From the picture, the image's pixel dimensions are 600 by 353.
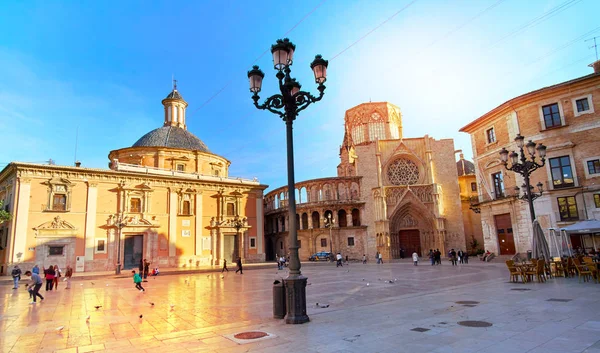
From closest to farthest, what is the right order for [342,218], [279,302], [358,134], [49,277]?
[279,302], [49,277], [342,218], [358,134]

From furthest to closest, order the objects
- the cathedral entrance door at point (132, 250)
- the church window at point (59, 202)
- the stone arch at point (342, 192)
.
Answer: the stone arch at point (342, 192) → the cathedral entrance door at point (132, 250) → the church window at point (59, 202)

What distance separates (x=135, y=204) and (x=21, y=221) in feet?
25.3

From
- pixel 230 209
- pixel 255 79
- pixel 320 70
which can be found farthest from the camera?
pixel 230 209

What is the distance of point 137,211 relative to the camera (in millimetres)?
30172

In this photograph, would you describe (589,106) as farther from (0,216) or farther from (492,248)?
(0,216)

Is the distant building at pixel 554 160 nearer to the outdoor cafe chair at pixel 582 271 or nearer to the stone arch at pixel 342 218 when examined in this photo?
the outdoor cafe chair at pixel 582 271

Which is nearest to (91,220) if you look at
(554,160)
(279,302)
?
(279,302)

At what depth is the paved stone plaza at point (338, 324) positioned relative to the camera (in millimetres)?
5232

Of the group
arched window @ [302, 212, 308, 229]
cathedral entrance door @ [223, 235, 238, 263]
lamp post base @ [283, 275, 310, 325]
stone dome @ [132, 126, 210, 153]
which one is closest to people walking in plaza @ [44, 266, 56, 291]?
lamp post base @ [283, 275, 310, 325]

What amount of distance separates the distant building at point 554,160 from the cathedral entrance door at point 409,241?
11211mm

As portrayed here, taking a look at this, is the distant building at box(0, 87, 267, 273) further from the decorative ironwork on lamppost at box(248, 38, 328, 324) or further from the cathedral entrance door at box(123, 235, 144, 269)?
the decorative ironwork on lamppost at box(248, 38, 328, 324)

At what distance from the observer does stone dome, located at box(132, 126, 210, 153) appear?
37.6m

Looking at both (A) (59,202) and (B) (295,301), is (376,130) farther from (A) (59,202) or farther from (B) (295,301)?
(B) (295,301)

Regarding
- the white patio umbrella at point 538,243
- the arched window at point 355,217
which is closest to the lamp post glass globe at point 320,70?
the white patio umbrella at point 538,243
